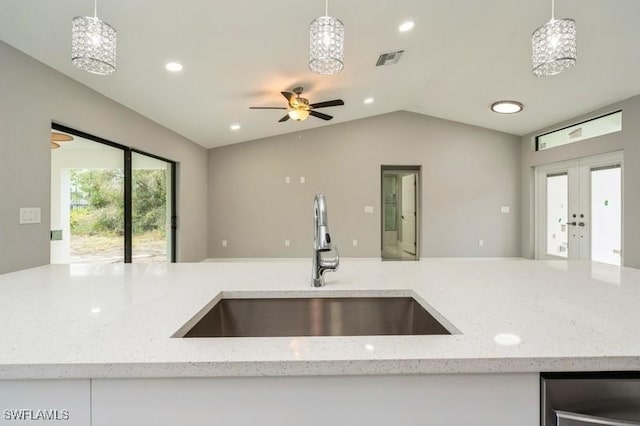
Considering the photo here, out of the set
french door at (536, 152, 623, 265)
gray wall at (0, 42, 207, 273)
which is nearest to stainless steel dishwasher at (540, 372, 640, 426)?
gray wall at (0, 42, 207, 273)

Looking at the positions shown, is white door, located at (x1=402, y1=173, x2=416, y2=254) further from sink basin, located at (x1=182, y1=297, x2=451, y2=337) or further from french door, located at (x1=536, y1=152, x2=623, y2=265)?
sink basin, located at (x1=182, y1=297, x2=451, y2=337)

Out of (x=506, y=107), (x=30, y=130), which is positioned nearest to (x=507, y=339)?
(x=30, y=130)

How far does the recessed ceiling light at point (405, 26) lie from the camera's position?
326cm

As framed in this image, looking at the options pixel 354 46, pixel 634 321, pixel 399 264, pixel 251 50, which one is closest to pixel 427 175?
pixel 354 46

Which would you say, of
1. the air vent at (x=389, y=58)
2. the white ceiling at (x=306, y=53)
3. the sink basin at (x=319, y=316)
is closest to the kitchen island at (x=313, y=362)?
the sink basin at (x=319, y=316)

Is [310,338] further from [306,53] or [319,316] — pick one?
[306,53]

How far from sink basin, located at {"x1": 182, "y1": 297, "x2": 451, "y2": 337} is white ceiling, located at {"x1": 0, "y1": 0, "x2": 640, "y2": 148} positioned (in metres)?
2.28

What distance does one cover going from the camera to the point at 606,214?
5023 mm

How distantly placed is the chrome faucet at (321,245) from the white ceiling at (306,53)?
2.06m

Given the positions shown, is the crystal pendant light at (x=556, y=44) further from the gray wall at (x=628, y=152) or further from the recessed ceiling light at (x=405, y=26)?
the gray wall at (x=628, y=152)

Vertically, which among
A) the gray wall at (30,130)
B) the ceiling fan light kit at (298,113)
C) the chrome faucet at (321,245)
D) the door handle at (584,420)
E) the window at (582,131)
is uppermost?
the window at (582,131)

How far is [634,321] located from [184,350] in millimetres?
1117

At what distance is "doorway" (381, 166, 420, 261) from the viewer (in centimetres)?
704

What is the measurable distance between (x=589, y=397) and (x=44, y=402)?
1096mm
